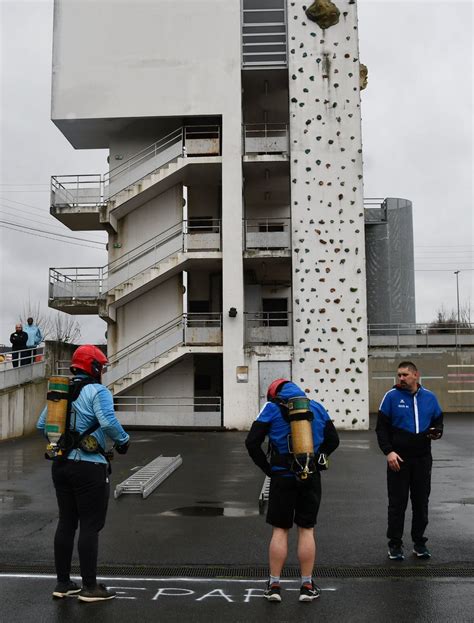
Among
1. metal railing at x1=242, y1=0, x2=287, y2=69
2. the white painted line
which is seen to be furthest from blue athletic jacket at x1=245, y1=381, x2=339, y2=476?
metal railing at x1=242, y1=0, x2=287, y2=69

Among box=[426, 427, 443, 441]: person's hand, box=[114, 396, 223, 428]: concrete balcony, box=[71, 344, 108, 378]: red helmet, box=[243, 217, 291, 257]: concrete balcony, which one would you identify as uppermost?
box=[243, 217, 291, 257]: concrete balcony

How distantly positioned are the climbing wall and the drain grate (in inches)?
642

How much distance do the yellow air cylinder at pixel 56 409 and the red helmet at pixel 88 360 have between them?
0.60ft

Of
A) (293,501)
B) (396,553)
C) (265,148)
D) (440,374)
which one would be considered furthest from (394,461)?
(440,374)

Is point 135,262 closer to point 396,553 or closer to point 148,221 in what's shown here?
point 148,221

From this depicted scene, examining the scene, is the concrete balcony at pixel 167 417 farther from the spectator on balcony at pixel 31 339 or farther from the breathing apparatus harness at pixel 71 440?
the breathing apparatus harness at pixel 71 440

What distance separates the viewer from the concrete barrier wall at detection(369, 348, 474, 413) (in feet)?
97.7

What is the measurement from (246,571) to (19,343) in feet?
56.9

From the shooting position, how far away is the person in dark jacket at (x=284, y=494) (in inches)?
212

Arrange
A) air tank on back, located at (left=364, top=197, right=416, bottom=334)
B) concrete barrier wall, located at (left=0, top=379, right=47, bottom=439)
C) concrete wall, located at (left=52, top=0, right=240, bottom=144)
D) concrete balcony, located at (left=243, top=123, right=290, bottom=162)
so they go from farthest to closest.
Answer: air tank on back, located at (left=364, top=197, right=416, bottom=334)
concrete wall, located at (left=52, top=0, right=240, bottom=144)
concrete balcony, located at (left=243, top=123, right=290, bottom=162)
concrete barrier wall, located at (left=0, top=379, right=47, bottom=439)

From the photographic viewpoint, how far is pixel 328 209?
23.2m

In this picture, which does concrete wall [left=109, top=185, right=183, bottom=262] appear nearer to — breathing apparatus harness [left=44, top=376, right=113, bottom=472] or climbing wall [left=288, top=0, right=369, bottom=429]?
climbing wall [left=288, top=0, right=369, bottom=429]

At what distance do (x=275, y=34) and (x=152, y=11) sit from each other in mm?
4611

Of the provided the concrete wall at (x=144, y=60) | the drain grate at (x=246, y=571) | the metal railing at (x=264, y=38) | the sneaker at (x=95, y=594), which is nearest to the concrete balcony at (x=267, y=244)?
the concrete wall at (x=144, y=60)
